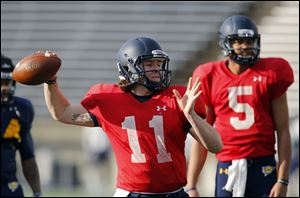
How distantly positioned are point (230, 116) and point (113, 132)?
1208 millimetres

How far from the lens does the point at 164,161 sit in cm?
425

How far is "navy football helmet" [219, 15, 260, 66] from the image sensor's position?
5262mm

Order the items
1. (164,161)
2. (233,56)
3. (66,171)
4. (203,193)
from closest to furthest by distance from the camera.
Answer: (164,161) → (233,56) → (203,193) → (66,171)

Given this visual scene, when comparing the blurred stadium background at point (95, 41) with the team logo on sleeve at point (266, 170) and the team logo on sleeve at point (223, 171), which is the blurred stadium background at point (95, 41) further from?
the team logo on sleeve at point (266, 170)

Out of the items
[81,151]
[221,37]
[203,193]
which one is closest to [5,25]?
[81,151]

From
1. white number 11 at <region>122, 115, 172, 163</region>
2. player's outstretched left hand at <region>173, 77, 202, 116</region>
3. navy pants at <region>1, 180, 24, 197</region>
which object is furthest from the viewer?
navy pants at <region>1, 180, 24, 197</region>

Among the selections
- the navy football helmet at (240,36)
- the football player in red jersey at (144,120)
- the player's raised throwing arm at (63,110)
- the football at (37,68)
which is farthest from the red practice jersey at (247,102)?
the football at (37,68)

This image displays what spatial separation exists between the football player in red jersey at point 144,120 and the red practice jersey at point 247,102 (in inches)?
41.0

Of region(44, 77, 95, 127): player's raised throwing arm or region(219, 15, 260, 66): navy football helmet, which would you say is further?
region(219, 15, 260, 66): navy football helmet

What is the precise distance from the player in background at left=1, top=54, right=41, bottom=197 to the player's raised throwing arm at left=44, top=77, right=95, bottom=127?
1507 mm

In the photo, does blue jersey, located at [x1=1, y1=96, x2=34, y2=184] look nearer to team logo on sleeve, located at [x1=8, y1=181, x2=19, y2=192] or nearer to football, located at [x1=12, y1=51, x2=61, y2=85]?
team logo on sleeve, located at [x1=8, y1=181, x2=19, y2=192]

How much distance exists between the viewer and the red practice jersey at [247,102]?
17.2 feet

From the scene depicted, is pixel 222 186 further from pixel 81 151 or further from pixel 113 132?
pixel 81 151

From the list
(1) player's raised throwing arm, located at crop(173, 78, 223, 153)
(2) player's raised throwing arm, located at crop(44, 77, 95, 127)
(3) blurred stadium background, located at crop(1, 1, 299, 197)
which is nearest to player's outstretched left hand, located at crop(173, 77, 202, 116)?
(1) player's raised throwing arm, located at crop(173, 78, 223, 153)
